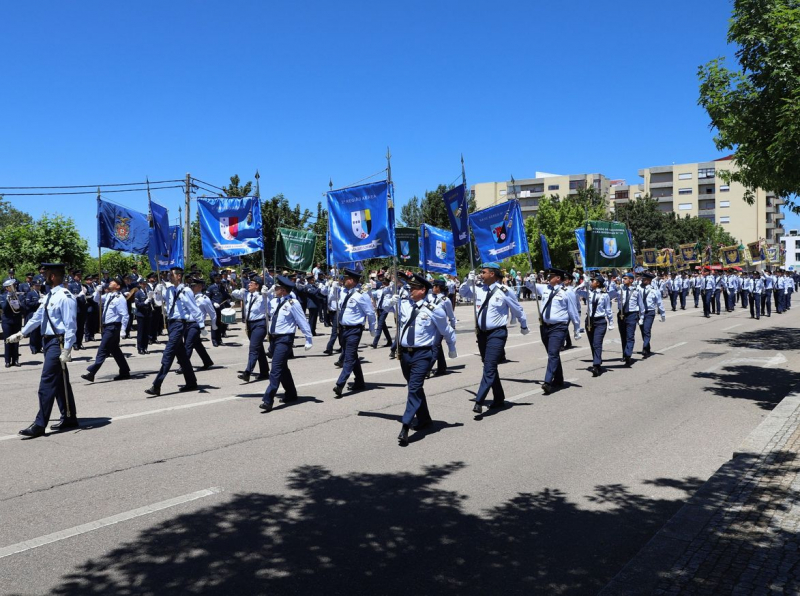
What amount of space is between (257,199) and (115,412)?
6.26m

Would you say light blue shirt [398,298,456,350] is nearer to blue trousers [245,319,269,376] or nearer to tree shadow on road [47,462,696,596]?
tree shadow on road [47,462,696,596]

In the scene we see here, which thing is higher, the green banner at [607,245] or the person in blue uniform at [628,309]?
the green banner at [607,245]

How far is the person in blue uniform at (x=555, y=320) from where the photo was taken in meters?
10.4

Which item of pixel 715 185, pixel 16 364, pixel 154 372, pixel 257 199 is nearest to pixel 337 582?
pixel 154 372

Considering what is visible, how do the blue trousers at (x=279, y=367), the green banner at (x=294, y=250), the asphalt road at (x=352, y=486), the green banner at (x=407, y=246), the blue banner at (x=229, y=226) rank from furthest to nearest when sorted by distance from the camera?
the green banner at (x=407, y=246), the green banner at (x=294, y=250), the blue banner at (x=229, y=226), the blue trousers at (x=279, y=367), the asphalt road at (x=352, y=486)

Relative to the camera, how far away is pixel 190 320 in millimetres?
11055

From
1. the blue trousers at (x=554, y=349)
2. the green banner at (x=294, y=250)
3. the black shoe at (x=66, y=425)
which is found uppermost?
the green banner at (x=294, y=250)

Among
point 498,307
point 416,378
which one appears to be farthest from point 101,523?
point 498,307

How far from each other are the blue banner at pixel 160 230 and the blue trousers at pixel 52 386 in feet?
37.7

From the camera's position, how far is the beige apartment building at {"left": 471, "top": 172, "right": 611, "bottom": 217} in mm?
112000

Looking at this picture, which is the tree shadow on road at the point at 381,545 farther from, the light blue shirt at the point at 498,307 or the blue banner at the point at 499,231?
the blue banner at the point at 499,231

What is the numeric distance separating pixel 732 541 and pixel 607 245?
16.4 meters

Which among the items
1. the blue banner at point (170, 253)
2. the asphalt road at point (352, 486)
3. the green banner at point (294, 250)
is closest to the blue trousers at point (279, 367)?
the asphalt road at point (352, 486)

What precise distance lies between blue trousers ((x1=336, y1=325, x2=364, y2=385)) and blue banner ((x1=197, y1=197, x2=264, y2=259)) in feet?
15.5
